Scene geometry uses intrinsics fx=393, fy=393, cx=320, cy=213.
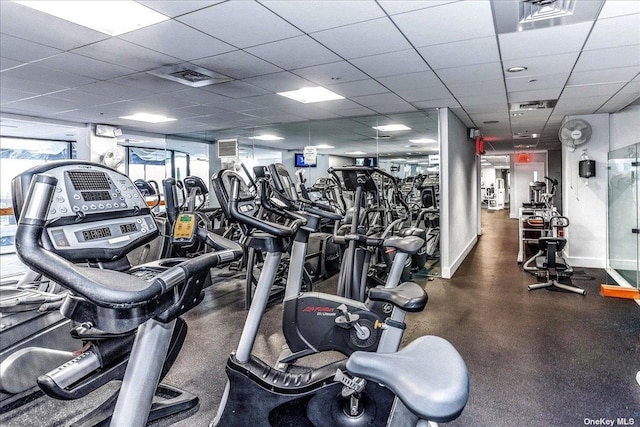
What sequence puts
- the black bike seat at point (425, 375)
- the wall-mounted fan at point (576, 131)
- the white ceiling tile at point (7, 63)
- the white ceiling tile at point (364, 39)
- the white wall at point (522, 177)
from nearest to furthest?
the black bike seat at point (425, 375) < the white ceiling tile at point (364, 39) < the white ceiling tile at point (7, 63) < the wall-mounted fan at point (576, 131) < the white wall at point (522, 177)

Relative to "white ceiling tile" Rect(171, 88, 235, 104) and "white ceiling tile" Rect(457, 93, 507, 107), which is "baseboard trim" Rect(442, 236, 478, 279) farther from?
"white ceiling tile" Rect(171, 88, 235, 104)

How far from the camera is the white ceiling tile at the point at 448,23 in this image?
2.43 meters

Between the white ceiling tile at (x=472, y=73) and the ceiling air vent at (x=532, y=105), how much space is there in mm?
1551

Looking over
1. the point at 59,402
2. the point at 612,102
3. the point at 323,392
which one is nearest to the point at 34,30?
the point at 59,402

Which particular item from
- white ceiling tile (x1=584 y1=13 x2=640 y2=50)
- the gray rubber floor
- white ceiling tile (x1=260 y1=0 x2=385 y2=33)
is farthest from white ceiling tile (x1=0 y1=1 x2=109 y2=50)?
white ceiling tile (x1=584 y1=13 x2=640 y2=50)

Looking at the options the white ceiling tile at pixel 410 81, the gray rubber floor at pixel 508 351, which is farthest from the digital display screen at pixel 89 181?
the white ceiling tile at pixel 410 81

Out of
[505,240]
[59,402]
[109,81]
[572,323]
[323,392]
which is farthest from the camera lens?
[505,240]

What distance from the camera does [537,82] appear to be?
13.6 feet

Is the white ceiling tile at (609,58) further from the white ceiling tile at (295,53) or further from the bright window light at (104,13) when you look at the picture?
the bright window light at (104,13)

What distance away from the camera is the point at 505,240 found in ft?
30.4

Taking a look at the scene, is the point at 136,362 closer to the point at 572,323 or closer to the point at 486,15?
the point at 486,15

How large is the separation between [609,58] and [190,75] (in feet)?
12.3

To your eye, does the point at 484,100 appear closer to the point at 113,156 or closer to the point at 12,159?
the point at 113,156

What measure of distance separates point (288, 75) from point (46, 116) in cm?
458
